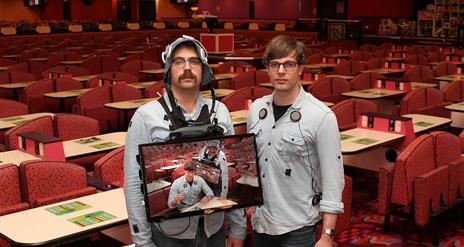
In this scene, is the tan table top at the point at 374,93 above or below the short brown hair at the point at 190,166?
below

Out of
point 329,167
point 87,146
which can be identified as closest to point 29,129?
point 87,146

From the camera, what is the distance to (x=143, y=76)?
11719 millimetres

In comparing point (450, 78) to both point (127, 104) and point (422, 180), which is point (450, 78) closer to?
point (127, 104)

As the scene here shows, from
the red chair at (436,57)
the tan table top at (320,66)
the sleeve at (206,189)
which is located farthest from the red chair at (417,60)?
the sleeve at (206,189)

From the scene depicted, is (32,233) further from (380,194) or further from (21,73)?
(21,73)

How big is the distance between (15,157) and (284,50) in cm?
276

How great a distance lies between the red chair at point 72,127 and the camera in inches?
231

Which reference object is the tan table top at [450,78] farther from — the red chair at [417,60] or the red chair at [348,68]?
the red chair at [417,60]

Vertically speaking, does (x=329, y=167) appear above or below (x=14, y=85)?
above

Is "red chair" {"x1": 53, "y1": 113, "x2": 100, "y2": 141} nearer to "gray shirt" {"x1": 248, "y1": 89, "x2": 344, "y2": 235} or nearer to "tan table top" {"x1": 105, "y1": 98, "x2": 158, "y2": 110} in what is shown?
"tan table top" {"x1": 105, "y1": 98, "x2": 158, "y2": 110}

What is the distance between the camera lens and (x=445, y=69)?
435 inches

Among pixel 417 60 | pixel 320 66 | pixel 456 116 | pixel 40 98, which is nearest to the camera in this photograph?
pixel 456 116

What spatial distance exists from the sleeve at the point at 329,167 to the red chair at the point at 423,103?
4651 mm

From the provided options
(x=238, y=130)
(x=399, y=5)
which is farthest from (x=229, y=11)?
(x=238, y=130)
